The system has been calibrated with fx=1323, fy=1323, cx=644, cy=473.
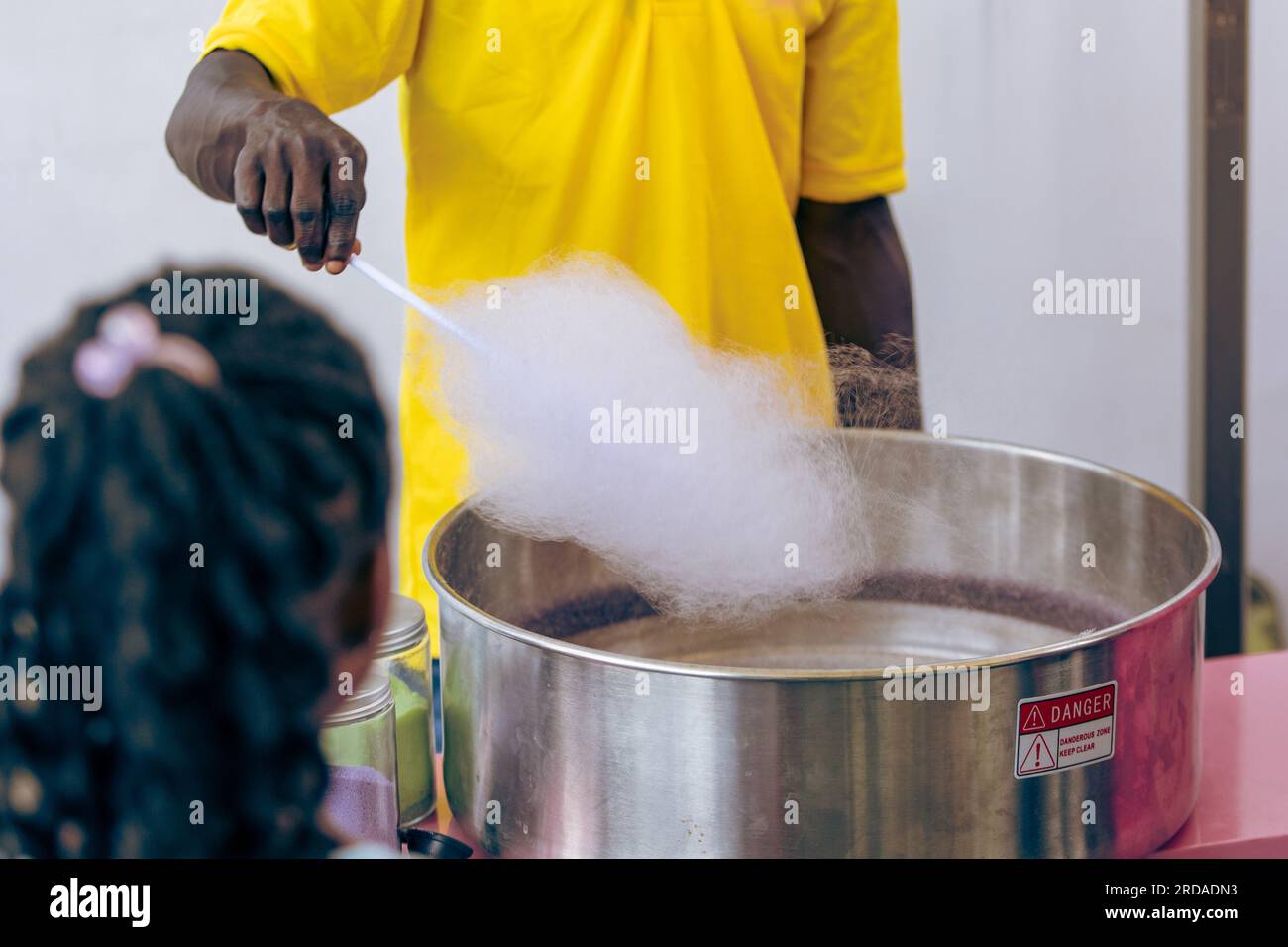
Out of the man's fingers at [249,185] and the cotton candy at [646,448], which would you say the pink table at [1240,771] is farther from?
the man's fingers at [249,185]

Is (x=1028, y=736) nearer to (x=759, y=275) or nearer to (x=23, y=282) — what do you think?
(x=759, y=275)

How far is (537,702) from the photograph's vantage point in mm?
613

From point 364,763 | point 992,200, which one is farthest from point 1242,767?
point 992,200

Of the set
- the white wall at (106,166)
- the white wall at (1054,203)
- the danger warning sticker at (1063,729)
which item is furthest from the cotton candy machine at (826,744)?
the white wall at (1054,203)

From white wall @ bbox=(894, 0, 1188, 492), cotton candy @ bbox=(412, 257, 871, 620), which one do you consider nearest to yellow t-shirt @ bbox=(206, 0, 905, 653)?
cotton candy @ bbox=(412, 257, 871, 620)

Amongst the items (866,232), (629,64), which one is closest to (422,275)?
(629,64)

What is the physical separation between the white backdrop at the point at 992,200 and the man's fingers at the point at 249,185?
733 mm

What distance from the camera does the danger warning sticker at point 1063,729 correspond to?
59 cm

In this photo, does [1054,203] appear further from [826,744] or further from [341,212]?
[826,744]

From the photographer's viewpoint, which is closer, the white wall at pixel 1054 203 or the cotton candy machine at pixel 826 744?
the cotton candy machine at pixel 826 744

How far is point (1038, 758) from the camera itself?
601mm

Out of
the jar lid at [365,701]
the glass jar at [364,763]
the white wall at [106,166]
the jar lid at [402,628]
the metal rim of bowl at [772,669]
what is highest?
the white wall at [106,166]
